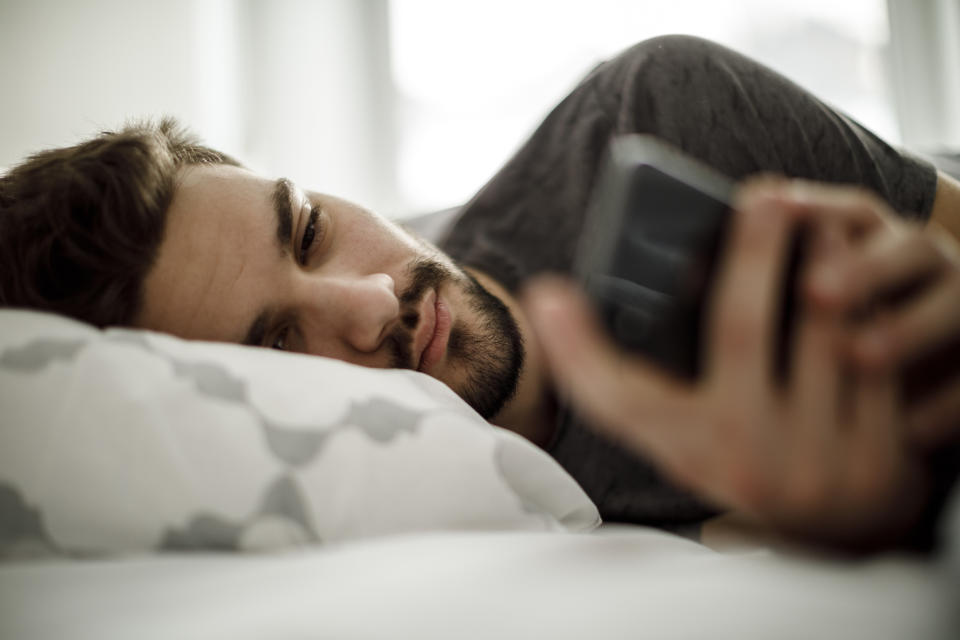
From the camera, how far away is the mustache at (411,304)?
71cm

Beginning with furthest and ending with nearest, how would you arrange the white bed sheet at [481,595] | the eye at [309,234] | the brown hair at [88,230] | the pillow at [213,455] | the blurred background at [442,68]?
the blurred background at [442,68] → the eye at [309,234] → the brown hair at [88,230] → the pillow at [213,455] → the white bed sheet at [481,595]

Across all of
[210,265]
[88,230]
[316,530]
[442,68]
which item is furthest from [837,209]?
[442,68]

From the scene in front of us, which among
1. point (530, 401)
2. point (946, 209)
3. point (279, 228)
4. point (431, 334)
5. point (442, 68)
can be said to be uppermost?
point (442, 68)

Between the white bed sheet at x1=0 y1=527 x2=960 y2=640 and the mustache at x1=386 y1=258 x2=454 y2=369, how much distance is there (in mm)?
343

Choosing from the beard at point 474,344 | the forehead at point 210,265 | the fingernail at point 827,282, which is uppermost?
the fingernail at point 827,282

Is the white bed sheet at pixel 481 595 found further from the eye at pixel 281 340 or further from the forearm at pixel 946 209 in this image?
the forearm at pixel 946 209

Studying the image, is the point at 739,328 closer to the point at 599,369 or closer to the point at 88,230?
the point at 599,369

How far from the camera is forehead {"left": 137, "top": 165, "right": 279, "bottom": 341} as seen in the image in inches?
25.8

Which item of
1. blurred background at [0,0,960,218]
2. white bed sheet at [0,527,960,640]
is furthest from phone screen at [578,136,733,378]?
blurred background at [0,0,960,218]

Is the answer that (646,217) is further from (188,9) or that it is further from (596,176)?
(188,9)

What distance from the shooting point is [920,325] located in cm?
31

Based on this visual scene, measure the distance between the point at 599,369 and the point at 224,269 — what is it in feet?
1.67

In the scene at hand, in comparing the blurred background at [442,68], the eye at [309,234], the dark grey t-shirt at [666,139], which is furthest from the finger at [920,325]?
the blurred background at [442,68]

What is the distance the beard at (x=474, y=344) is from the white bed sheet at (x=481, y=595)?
0.37 m
